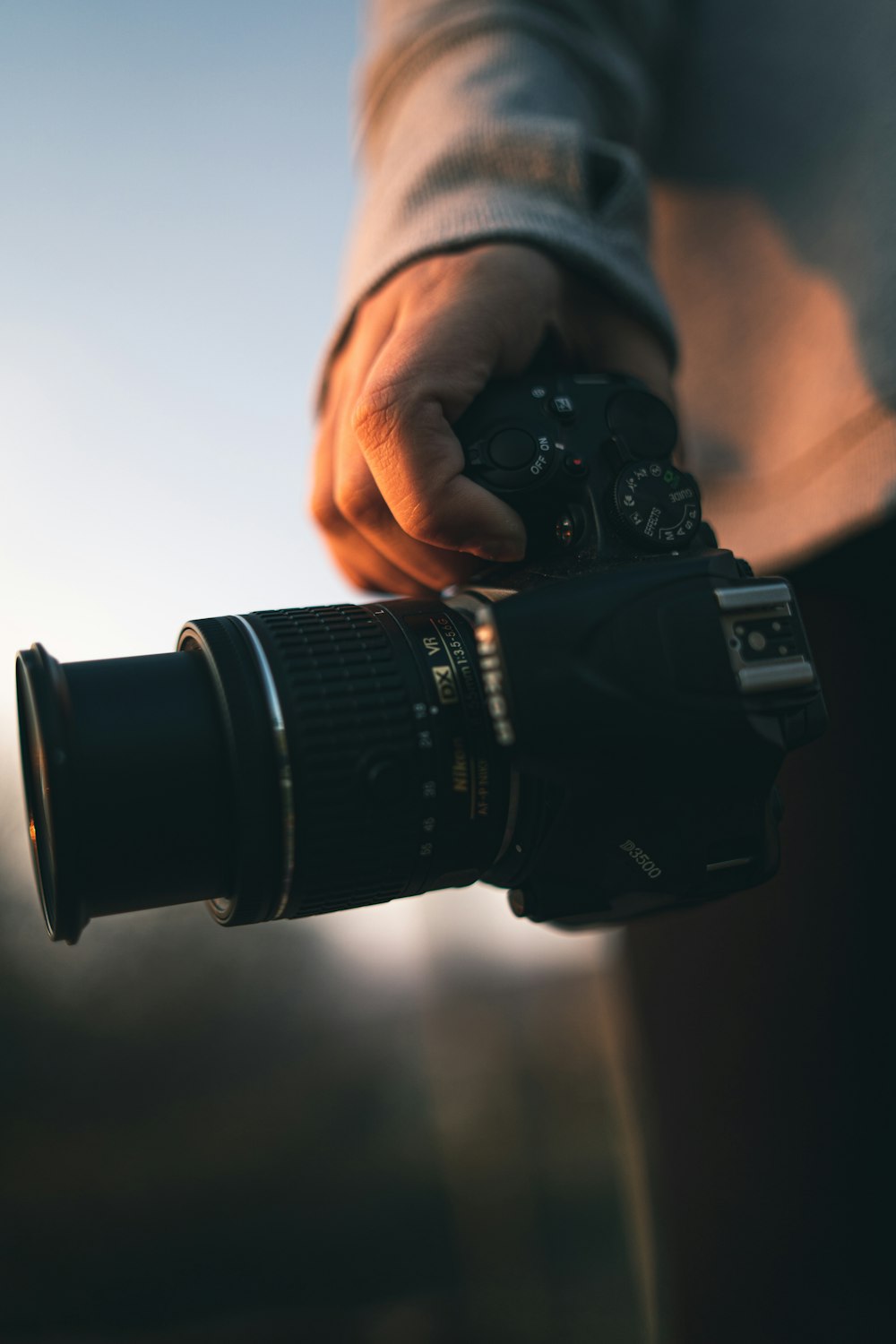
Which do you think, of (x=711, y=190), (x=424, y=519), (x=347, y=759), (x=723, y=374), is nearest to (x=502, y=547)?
(x=424, y=519)

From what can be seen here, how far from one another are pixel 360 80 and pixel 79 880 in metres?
0.74

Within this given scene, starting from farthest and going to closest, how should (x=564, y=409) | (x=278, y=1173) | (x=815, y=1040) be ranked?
(x=278, y=1173) → (x=815, y=1040) → (x=564, y=409)

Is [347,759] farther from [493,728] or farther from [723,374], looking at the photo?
[723,374]

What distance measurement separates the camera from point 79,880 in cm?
43

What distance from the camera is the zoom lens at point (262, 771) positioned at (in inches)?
17.2

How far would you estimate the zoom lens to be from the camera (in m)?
0.44

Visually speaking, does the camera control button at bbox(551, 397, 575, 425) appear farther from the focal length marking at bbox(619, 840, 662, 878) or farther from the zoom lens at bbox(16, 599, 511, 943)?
the focal length marking at bbox(619, 840, 662, 878)

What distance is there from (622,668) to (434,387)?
0.65 ft

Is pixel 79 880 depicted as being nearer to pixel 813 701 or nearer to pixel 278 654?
pixel 278 654

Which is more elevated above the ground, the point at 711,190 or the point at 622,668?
the point at 711,190

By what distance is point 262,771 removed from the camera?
460 millimetres

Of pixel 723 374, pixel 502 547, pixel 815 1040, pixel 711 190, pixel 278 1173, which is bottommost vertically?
pixel 278 1173

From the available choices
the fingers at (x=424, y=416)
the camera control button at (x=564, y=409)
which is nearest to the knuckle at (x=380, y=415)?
the fingers at (x=424, y=416)

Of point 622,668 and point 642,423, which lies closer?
point 622,668
